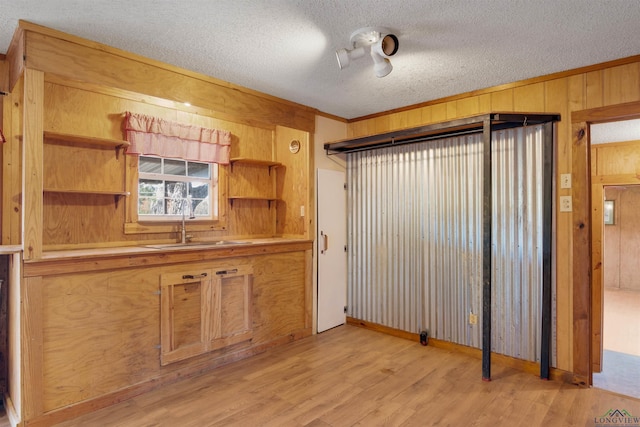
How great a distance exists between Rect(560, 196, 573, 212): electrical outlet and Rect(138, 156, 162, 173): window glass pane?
11.6ft

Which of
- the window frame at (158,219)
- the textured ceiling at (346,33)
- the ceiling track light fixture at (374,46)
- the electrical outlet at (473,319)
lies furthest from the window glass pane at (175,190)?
the electrical outlet at (473,319)

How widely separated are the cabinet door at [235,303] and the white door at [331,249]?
1022mm

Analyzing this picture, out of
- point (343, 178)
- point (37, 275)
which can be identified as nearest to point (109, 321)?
point (37, 275)

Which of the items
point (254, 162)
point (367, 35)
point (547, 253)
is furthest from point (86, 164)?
point (547, 253)

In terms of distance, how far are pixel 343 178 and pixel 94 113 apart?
271 cm

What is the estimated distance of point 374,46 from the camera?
2.41m

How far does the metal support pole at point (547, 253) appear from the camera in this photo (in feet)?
9.77

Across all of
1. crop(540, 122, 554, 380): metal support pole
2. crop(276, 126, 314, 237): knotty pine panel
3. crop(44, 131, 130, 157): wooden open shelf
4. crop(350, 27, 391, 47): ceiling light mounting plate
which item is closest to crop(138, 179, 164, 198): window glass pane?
crop(44, 131, 130, 157): wooden open shelf

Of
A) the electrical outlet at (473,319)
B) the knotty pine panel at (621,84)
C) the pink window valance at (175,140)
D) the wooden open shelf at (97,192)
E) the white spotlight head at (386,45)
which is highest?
the white spotlight head at (386,45)

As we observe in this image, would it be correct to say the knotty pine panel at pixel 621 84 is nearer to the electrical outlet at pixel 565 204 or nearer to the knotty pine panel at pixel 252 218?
the electrical outlet at pixel 565 204

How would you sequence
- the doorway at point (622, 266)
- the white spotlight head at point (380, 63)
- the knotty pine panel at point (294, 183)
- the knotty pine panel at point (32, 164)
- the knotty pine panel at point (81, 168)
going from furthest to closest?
the doorway at point (622, 266) → the knotty pine panel at point (294, 183) → the knotty pine panel at point (81, 168) → the white spotlight head at point (380, 63) → the knotty pine panel at point (32, 164)

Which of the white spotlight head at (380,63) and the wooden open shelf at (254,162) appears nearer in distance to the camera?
the white spotlight head at (380,63)

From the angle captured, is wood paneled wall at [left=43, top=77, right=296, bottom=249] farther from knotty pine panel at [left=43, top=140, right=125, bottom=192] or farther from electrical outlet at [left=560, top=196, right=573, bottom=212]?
electrical outlet at [left=560, top=196, right=573, bottom=212]

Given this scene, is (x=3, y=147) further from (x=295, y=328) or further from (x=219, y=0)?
(x=295, y=328)
